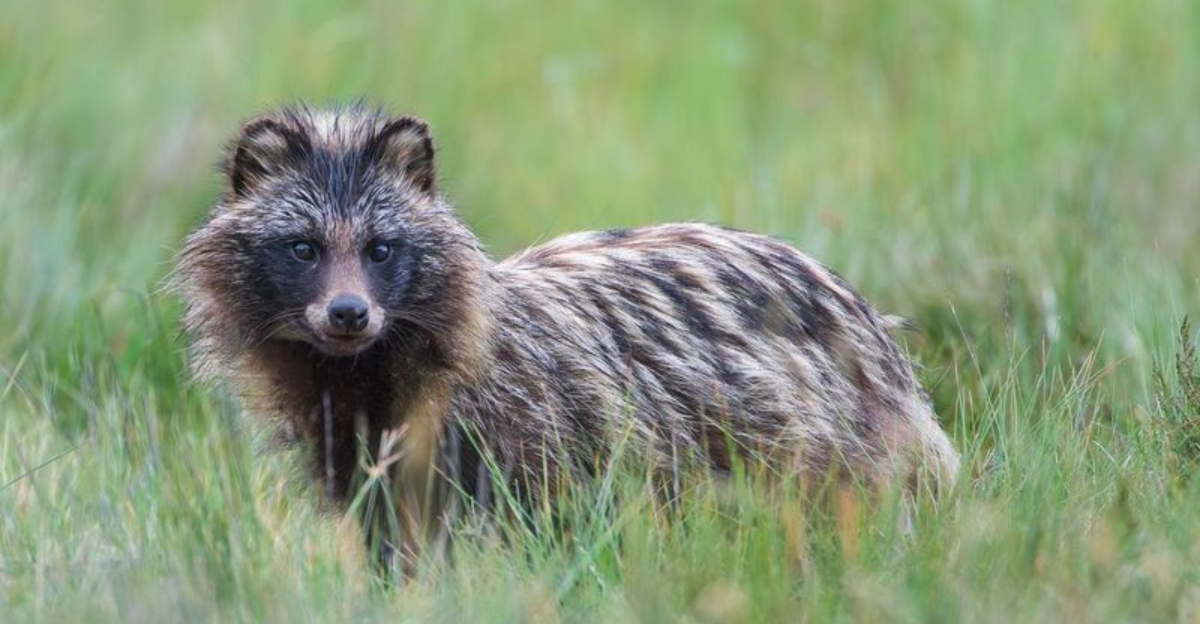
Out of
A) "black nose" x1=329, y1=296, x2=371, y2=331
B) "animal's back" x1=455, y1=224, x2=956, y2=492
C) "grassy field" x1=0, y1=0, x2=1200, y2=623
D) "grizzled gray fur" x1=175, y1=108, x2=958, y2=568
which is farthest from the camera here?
"animal's back" x1=455, y1=224, x2=956, y2=492

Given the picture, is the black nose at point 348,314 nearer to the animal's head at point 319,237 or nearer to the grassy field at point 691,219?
the animal's head at point 319,237

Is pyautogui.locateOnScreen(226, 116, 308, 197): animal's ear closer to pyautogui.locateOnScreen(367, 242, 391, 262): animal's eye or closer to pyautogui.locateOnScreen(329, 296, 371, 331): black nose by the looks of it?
pyautogui.locateOnScreen(367, 242, 391, 262): animal's eye

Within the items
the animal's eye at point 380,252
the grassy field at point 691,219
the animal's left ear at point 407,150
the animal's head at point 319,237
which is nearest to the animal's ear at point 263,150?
the animal's head at point 319,237

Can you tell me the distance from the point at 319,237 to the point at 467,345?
519 millimetres

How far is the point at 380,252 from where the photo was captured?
5.83m

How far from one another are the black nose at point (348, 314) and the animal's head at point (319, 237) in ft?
0.33

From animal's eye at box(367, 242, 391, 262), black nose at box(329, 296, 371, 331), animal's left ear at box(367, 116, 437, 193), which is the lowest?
black nose at box(329, 296, 371, 331)

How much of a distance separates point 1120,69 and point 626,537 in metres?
5.31

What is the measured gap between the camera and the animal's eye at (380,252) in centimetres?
582

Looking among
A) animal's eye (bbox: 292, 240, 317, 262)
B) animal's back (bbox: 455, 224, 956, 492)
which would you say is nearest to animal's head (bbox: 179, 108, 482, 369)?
animal's eye (bbox: 292, 240, 317, 262)

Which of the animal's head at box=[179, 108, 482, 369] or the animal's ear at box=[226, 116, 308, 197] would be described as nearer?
the animal's head at box=[179, 108, 482, 369]

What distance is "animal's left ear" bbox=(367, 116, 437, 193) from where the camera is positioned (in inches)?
236

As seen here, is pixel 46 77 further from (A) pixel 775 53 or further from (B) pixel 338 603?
(B) pixel 338 603

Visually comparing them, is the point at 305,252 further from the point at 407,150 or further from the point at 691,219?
the point at 691,219
